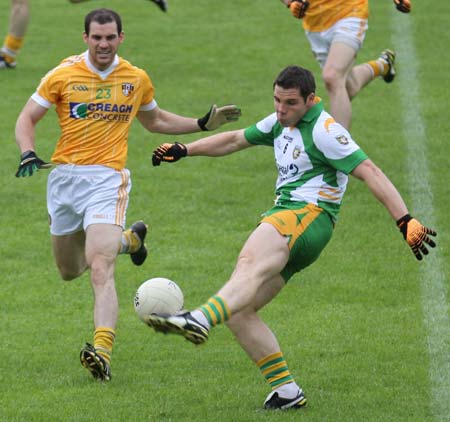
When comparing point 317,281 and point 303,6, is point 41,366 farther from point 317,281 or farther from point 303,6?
point 303,6

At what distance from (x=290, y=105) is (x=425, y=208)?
16.0 feet

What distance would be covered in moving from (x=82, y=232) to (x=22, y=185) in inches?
166

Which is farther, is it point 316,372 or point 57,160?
point 57,160

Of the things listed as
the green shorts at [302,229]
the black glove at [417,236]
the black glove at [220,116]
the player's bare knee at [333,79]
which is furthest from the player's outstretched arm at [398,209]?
the player's bare knee at [333,79]

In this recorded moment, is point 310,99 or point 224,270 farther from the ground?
point 310,99

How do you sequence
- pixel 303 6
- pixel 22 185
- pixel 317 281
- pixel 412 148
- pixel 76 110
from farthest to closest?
pixel 412 148
pixel 22 185
pixel 303 6
pixel 317 281
pixel 76 110

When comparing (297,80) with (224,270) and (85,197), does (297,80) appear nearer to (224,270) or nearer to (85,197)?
(85,197)

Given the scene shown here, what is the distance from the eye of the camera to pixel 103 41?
9.02 m

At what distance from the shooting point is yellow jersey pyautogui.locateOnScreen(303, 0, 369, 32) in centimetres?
1290

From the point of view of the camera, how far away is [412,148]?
14336 mm

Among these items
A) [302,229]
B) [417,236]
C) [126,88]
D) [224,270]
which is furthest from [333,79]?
[417,236]

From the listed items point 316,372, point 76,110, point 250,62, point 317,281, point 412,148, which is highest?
point 76,110

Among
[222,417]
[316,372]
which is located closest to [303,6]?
[316,372]

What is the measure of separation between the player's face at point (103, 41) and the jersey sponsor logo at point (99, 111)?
1.01ft
